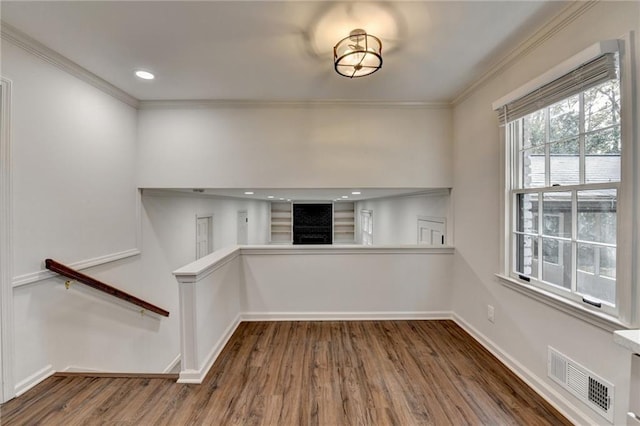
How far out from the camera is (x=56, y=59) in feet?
6.88

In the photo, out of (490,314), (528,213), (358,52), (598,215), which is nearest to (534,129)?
(528,213)

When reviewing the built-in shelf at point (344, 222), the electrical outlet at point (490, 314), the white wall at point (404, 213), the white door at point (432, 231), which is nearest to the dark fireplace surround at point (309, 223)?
the built-in shelf at point (344, 222)

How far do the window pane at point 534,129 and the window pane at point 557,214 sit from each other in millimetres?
418

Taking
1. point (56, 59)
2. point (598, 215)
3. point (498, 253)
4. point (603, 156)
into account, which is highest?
point (56, 59)

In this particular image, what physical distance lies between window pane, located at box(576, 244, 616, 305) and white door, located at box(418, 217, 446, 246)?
1733 mm

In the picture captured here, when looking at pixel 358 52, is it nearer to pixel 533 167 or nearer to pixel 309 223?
pixel 533 167

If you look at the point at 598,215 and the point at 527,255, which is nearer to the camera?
the point at 598,215

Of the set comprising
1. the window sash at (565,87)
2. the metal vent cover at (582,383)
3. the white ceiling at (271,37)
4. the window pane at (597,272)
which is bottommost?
the metal vent cover at (582,383)

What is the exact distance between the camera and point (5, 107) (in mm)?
1776

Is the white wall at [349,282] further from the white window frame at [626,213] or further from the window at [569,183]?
the white window frame at [626,213]

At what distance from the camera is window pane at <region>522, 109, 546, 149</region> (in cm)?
194

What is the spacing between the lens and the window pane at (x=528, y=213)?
2.01m

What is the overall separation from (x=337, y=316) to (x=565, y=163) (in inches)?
98.2

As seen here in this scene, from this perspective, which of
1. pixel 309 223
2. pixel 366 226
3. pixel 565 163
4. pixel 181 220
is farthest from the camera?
pixel 309 223
